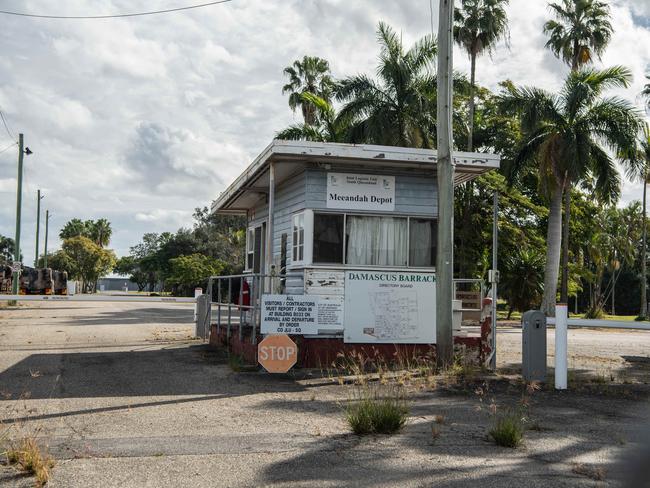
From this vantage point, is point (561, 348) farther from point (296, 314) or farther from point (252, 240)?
point (252, 240)

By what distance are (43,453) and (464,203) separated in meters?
27.2

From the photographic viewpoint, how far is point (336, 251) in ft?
41.4

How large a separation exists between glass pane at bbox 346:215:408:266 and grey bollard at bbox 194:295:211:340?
5329mm

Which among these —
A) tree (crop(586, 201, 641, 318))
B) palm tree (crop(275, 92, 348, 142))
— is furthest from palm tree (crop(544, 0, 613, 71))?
tree (crop(586, 201, 641, 318))

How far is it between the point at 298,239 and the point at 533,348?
4805 mm

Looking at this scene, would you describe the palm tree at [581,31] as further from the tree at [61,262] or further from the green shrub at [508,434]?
the tree at [61,262]

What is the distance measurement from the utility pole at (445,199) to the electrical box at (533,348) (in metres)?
1.21

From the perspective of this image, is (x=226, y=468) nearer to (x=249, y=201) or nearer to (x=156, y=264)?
(x=249, y=201)

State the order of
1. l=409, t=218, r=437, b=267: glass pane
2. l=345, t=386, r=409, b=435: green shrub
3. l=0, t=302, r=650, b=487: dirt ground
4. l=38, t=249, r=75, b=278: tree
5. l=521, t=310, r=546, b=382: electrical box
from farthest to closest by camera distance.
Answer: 1. l=38, t=249, r=75, b=278: tree
2. l=409, t=218, r=437, b=267: glass pane
3. l=521, t=310, r=546, b=382: electrical box
4. l=345, t=386, r=409, b=435: green shrub
5. l=0, t=302, r=650, b=487: dirt ground

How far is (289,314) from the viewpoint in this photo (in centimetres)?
1112

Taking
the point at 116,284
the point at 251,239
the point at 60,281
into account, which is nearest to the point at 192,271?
the point at 60,281

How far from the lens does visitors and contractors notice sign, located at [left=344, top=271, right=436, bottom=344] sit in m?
12.0

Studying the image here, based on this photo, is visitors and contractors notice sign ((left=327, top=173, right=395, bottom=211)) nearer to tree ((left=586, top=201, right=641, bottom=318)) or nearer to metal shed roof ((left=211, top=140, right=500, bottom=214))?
metal shed roof ((left=211, top=140, right=500, bottom=214))

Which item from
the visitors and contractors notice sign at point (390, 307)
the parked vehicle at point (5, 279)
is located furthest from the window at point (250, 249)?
the parked vehicle at point (5, 279)
